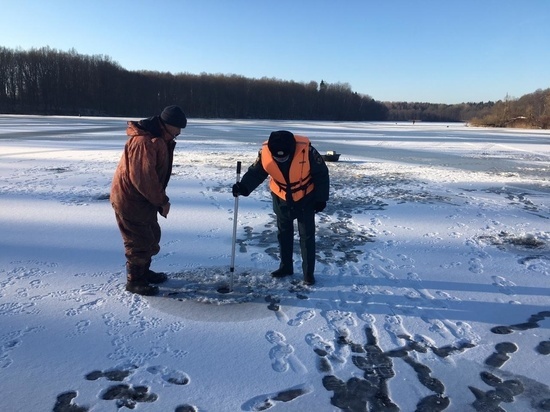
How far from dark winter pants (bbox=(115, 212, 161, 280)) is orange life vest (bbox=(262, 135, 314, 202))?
1.29 metres

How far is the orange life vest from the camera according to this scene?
4.30 meters

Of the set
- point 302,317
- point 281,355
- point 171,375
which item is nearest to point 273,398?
point 281,355

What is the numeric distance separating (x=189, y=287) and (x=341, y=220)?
359cm

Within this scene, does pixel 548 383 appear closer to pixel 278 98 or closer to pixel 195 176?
pixel 195 176

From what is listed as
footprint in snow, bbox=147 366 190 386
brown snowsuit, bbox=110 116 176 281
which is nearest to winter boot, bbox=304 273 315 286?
brown snowsuit, bbox=110 116 176 281

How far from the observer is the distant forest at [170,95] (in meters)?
69.8

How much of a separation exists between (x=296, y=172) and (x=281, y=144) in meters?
0.34

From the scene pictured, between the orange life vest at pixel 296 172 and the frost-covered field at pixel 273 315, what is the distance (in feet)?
3.38

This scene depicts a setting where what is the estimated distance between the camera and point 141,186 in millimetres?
3910

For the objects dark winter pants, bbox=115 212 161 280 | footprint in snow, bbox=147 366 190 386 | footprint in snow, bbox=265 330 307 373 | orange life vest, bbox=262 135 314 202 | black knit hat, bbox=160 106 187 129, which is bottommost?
footprint in snow, bbox=147 366 190 386

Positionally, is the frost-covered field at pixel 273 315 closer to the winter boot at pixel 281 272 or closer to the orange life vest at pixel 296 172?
the winter boot at pixel 281 272

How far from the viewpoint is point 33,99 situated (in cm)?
7275

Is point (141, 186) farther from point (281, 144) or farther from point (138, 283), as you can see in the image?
point (281, 144)

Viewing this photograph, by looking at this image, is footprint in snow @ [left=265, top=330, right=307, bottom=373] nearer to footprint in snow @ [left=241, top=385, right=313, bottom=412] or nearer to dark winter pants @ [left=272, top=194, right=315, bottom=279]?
footprint in snow @ [left=241, top=385, right=313, bottom=412]
